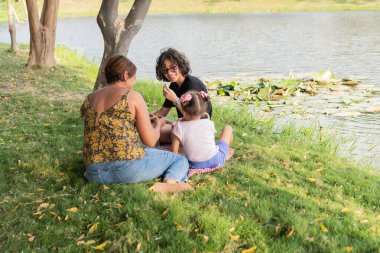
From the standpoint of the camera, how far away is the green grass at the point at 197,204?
163 inches

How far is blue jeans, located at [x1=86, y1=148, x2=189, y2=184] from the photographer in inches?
201

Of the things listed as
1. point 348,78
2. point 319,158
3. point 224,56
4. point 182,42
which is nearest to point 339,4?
point 182,42

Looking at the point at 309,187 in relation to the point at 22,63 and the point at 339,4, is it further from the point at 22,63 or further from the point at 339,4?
the point at 339,4

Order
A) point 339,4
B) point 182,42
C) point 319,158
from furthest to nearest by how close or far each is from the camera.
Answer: point 339,4
point 182,42
point 319,158

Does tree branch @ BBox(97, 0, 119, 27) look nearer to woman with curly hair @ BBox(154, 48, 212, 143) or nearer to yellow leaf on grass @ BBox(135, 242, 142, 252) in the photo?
woman with curly hair @ BBox(154, 48, 212, 143)

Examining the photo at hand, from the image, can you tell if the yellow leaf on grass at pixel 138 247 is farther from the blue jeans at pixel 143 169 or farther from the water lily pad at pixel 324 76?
the water lily pad at pixel 324 76

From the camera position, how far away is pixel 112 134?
5000 mm

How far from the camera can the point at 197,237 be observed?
4.14m

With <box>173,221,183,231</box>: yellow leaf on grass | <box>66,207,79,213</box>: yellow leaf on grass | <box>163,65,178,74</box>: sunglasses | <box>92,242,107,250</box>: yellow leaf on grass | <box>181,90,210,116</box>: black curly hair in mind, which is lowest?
<box>66,207,79,213</box>: yellow leaf on grass

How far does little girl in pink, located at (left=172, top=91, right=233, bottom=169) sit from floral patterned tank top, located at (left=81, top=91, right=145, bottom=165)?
80 centimetres

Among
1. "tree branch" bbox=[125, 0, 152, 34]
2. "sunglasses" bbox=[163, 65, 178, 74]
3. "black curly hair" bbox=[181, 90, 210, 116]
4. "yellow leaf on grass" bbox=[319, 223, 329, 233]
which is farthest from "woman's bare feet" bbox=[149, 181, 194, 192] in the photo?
"tree branch" bbox=[125, 0, 152, 34]

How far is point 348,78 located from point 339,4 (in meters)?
47.9

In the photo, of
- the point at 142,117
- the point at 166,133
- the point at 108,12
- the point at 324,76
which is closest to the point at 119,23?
the point at 108,12

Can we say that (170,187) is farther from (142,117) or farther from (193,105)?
(193,105)
